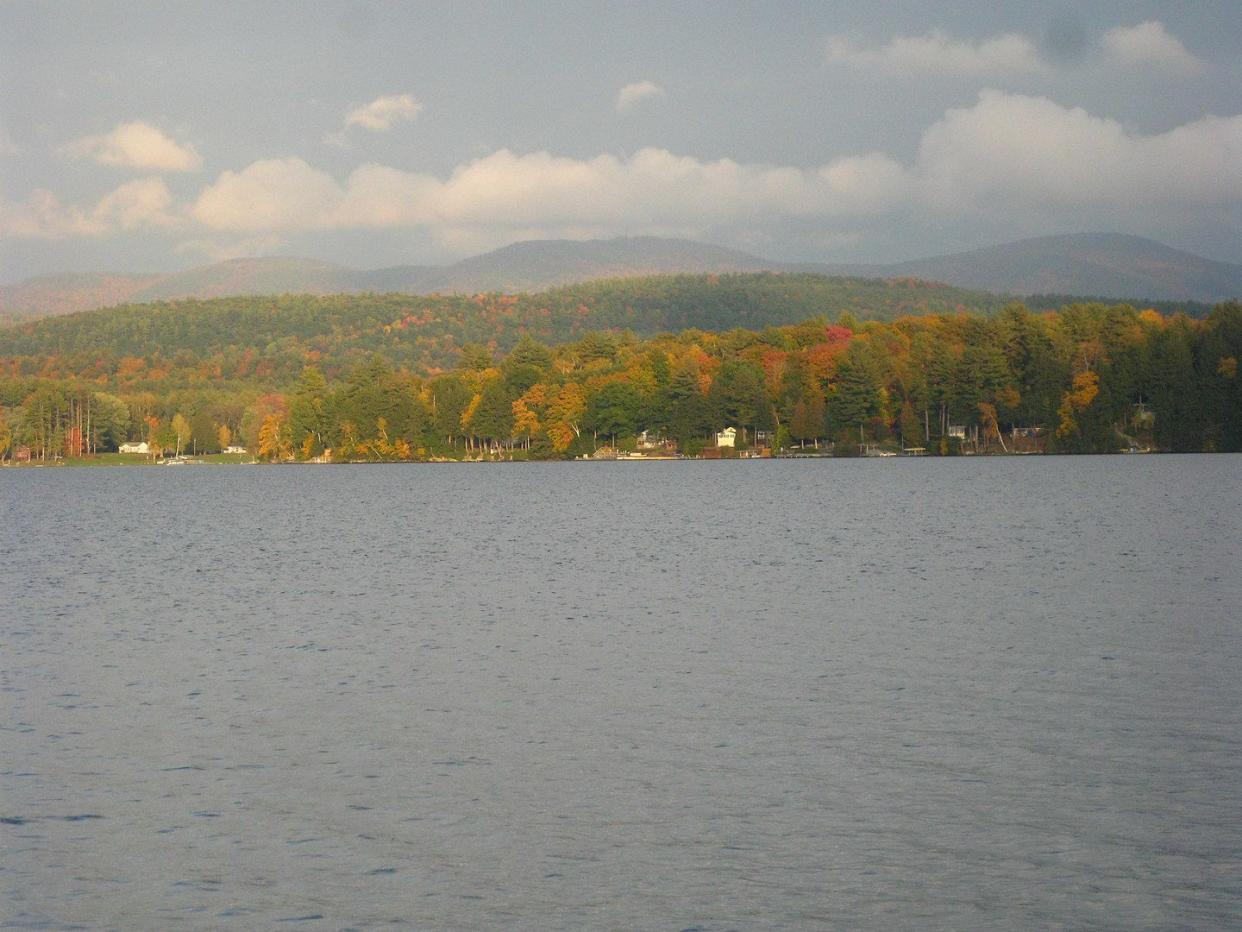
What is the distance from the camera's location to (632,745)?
59.7 feet

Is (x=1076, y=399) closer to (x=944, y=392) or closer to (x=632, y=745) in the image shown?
(x=944, y=392)

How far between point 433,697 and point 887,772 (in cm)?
805

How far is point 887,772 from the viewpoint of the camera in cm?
1653

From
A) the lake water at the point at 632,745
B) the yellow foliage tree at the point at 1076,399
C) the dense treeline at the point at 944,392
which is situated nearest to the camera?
the lake water at the point at 632,745

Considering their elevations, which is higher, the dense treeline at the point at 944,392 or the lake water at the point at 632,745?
the dense treeline at the point at 944,392

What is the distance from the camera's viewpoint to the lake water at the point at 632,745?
12695 millimetres

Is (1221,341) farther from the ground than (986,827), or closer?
farther from the ground

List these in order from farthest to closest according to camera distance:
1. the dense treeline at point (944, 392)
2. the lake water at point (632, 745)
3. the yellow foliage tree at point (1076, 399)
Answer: the yellow foliage tree at point (1076, 399)
the dense treeline at point (944, 392)
the lake water at point (632, 745)

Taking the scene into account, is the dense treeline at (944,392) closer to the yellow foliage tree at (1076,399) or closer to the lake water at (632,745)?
the yellow foliage tree at (1076,399)

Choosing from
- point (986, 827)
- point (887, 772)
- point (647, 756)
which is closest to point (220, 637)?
point (647, 756)

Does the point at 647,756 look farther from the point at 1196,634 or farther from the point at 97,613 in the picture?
the point at 97,613

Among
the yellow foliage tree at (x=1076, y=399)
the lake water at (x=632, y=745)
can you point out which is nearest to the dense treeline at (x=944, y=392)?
the yellow foliage tree at (x=1076, y=399)

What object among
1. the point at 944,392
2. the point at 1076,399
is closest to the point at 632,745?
the point at 1076,399

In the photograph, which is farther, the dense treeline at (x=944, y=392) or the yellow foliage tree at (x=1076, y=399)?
the yellow foliage tree at (x=1076, y=399)
